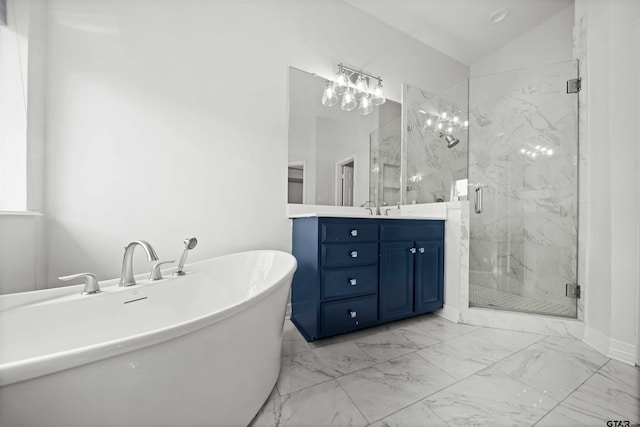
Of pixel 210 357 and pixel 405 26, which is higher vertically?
pixel 405 26

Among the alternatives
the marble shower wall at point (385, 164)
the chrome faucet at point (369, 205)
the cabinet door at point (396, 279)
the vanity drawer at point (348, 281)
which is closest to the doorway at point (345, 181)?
the chrome faucet at point (369, 205)

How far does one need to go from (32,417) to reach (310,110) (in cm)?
211

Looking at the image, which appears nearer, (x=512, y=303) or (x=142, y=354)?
(x=142, y=354)

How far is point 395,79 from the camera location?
2.52m

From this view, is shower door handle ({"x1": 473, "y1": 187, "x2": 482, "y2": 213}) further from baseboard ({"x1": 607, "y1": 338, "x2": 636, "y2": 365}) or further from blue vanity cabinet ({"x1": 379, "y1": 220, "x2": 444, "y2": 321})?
baseboard ({"x1": 607, "y1": 338, "x2": 636, "y2": 365})

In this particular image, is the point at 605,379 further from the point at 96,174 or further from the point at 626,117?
the point at 96,174

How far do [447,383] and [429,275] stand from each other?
891 millimetres

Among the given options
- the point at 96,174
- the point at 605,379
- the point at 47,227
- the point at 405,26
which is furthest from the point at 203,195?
the point at 405,26

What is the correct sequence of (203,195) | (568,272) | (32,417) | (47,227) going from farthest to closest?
(568,272)
(203,195)
(47,227)
(32,417)

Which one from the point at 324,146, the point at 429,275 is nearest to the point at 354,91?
the point at 324,146

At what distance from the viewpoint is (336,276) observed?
154 cm

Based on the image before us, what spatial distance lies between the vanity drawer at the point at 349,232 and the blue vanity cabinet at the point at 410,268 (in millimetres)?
104

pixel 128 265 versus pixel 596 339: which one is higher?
pixel 128 265

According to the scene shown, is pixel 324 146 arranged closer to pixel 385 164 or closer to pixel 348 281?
pixel 385 164
